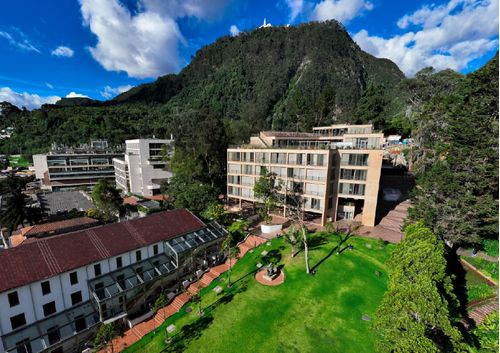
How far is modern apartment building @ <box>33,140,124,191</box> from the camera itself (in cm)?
9400

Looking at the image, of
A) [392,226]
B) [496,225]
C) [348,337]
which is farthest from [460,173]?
[348,337]

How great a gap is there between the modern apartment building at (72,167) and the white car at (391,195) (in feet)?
346

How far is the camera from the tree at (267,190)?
4641 centimetres

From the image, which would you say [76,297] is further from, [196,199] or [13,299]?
[196,199]

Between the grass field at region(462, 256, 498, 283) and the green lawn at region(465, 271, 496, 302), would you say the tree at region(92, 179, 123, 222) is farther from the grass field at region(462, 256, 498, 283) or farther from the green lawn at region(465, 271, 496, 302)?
the grass field at region(462, 256, 498, 283)

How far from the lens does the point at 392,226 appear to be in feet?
148

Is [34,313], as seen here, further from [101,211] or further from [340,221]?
[340,221]

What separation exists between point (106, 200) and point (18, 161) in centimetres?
16433

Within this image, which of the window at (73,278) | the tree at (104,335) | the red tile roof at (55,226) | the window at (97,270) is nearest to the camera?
the tree at (104,335)

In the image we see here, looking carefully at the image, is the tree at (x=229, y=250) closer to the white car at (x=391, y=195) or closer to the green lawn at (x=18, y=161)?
the white car at (x=391, y=195)

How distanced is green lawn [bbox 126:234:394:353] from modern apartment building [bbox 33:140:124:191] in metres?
93.1

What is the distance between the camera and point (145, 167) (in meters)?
83.3

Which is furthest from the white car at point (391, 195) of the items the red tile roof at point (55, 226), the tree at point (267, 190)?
the red tile roof at point (55, 226)

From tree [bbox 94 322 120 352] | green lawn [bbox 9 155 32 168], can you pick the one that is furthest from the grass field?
green lawn [bbox 9 155 32 168]
